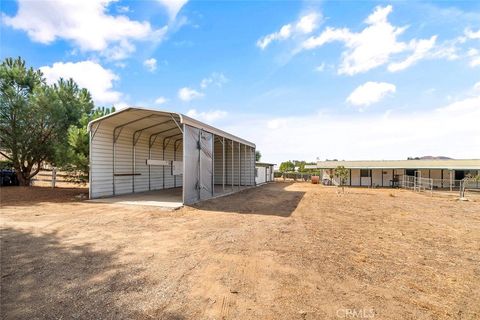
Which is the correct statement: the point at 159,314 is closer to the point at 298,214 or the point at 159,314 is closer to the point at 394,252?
the point at 394,252

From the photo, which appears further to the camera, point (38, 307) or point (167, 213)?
point (167, 213)

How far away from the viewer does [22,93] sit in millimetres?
14164

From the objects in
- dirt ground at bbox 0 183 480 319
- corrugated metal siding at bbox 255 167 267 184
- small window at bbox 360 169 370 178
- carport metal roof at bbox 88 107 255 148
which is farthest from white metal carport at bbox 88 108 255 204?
small window at bbox 360 169 370 178

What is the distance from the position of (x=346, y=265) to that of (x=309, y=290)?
1.28m

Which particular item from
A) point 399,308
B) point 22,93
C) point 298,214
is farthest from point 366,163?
point 22,93

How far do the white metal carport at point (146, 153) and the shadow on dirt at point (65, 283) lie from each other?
18.7ft

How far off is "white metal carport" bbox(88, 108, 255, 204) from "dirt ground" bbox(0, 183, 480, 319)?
3908 millimetres

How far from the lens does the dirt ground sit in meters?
3.04

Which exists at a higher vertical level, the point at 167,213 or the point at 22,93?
the point at 22,93

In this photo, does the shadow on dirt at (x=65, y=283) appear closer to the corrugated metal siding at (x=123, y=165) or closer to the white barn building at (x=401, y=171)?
the corrugated metal siding at (x=123, y=165)

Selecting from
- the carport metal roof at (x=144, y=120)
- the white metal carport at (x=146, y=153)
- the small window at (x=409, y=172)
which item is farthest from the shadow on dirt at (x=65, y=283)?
the small window at (x=409, y=172)

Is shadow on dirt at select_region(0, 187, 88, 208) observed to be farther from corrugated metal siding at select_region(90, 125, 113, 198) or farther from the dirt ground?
the dirt ground

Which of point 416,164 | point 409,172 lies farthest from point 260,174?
point 416,164

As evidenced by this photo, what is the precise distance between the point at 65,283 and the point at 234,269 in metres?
2.42
